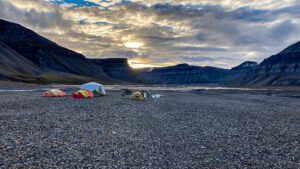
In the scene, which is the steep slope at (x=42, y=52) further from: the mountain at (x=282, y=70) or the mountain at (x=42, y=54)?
the mountain at (x=282, y=70)

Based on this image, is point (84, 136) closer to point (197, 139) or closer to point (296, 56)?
point (197, 139)

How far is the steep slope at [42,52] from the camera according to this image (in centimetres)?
14884

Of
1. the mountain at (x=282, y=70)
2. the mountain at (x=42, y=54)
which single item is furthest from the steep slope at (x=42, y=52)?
the mountain at (x=282, y=70)

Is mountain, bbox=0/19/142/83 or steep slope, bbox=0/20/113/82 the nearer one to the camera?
mountain, bbox=0/19/142/83

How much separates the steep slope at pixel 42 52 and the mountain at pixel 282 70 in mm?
146665

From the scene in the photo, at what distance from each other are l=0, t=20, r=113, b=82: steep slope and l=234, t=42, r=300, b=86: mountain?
5774 inches

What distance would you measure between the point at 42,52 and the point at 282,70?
195310mm

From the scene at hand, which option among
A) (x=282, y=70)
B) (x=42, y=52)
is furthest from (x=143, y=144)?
(x=282, y=70)

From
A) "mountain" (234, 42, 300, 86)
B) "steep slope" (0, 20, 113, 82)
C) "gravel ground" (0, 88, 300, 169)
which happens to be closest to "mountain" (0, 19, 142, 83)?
"steep slope" (0, 20, 113, 82)

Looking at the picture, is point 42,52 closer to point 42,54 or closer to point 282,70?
point 42,54

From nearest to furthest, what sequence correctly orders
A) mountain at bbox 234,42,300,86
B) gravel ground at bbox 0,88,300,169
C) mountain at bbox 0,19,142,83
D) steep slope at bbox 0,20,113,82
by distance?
gravel ground at bbox 0,88,300,169, mountain at bbox 234,42,300,86, mountain at bbox 0,19,142,83, steep slope at bbox 0,20,113,82

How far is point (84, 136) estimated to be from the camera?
414 inches

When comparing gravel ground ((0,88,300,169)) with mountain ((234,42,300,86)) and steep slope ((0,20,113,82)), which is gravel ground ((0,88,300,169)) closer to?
steep slope ((0,20,113,82))

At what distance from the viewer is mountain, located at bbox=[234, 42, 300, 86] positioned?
5758 inches
